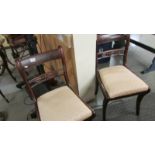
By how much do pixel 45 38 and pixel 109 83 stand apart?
1.37 metres

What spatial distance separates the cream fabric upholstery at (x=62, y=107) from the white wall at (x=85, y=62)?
32 cm

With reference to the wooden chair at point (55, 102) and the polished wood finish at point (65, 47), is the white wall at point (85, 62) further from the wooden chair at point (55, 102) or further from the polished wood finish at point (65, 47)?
the wooden chair at point (55, 102)

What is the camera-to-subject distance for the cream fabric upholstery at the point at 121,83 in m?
1.34

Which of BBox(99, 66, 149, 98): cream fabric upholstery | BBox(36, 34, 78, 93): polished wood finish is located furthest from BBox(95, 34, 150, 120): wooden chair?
BBox(36, 34, 78, 93): polished wood finish

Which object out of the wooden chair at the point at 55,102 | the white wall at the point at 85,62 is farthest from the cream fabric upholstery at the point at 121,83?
the wooden chair at the point at 55,102

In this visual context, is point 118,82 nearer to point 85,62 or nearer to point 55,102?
point 85,62

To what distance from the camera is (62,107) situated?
3.92ft

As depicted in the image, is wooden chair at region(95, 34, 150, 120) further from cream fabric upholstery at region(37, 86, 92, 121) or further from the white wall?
cream fabric upholstery at region(37, 86, 92, 121)

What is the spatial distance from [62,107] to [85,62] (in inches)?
21.4

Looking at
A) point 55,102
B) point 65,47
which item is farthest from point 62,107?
point 65,47
